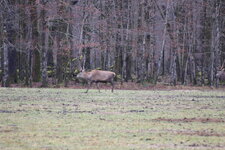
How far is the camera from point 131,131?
13.2 metres

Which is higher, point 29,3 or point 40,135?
point 29,3

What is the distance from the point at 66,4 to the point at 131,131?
26064 mm

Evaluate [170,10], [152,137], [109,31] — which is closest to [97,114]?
[152,137]

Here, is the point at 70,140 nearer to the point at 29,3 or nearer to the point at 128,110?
the point at 128,110

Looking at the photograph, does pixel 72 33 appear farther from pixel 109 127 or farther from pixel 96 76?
pixel 109 127

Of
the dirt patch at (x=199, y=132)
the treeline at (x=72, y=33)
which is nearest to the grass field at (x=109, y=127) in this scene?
the dirt patch at (x=199, y=132)

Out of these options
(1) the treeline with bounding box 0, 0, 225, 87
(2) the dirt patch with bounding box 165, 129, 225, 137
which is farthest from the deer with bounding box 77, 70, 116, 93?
(2) the dirt patch with bounding box 165, 129, 225, 137

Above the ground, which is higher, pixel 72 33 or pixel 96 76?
pixel 72 33

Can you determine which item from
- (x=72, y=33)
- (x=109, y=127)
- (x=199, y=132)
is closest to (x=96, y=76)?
(x=72, y=33)

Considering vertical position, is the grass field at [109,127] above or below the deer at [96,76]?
below

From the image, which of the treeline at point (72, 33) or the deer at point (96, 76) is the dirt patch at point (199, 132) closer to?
the treeline at point (72, 33)

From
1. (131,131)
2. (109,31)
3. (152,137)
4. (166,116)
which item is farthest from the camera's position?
(109,31)

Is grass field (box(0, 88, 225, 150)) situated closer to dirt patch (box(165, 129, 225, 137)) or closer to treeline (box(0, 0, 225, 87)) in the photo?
dirt patch (box(165, 129, 225, 137))

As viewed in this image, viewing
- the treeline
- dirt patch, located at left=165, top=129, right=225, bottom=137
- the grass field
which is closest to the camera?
the grass field
